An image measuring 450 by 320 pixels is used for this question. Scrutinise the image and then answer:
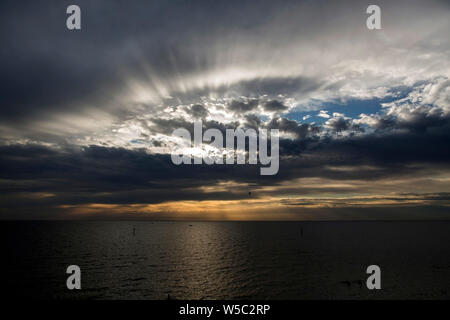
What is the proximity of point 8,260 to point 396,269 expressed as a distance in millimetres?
99705

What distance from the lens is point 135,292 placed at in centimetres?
4756

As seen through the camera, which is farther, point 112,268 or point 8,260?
point 8,260
